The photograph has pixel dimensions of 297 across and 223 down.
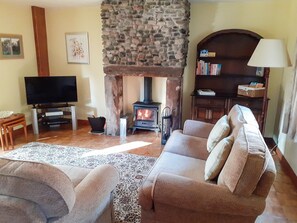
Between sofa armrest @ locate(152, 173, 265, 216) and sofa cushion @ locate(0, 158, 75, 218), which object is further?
sofa armrest @ locate(152, 173, 265, 216)

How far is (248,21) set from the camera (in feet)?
13.8

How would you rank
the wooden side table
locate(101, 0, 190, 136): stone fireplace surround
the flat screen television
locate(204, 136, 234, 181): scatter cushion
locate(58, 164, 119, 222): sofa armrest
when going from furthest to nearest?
the flat screen television → locate(101, 0, 190, 136): stone fireplace surround → the wooden side table → locate(204, 136, 234, 181): scatter cushion → locate(58, 164, 119, 222): sofa armrest

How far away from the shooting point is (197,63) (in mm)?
4293

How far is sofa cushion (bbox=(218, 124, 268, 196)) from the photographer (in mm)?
1538

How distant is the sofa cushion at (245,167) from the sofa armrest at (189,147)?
35.5 inches

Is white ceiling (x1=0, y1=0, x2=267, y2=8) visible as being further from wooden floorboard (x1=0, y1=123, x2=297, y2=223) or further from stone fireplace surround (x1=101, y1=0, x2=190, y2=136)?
wooden floorboard (x1=0, y1=123, x2=297, y2=223)

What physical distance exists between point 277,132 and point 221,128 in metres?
2.32

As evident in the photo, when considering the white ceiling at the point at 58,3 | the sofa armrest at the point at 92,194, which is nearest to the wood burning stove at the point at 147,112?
the white ceiling at the point at 58,3

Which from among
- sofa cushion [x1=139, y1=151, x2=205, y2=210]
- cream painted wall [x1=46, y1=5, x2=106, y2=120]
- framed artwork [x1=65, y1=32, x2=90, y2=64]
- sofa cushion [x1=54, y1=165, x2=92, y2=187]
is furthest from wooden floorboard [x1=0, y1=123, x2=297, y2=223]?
sofa cushion [x1=54, y1=165, x2=92, y2=187]

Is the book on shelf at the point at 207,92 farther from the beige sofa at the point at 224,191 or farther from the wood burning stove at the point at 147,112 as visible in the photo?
the beige sofa at the point at 224,191

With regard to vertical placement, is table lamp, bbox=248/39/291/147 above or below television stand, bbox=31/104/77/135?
above

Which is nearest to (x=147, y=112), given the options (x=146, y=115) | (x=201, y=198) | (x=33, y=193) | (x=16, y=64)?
(x=146, y=115)

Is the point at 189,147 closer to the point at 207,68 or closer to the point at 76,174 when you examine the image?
the point at 76,174

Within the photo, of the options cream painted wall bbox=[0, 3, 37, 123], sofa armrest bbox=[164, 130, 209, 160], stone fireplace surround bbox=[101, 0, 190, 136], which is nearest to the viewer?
sofa armrest bbox=[164, 130, 209, 160]
